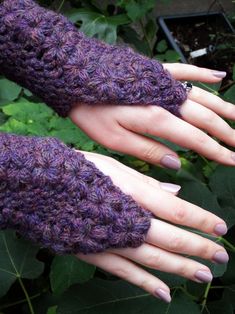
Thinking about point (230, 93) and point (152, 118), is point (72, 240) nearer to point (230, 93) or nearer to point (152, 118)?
point (152, 118)

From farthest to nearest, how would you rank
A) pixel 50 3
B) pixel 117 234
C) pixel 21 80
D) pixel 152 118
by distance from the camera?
pixel 50 3
pixel 21 80
pixel 152 118
pixel 117 234

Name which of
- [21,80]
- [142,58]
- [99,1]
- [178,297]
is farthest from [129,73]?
[99,1]

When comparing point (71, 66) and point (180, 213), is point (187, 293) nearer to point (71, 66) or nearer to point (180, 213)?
point (180, 213)

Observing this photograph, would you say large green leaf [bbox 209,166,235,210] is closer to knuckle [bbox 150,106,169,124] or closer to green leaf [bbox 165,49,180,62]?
knuckle [bbox 150,106,169,124]

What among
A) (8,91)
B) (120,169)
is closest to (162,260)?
(120,169)

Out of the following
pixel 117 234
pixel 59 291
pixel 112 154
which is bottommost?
pixel 59 291

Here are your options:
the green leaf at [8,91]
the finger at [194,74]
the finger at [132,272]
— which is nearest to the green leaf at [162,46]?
the green leaf at [8,91]
